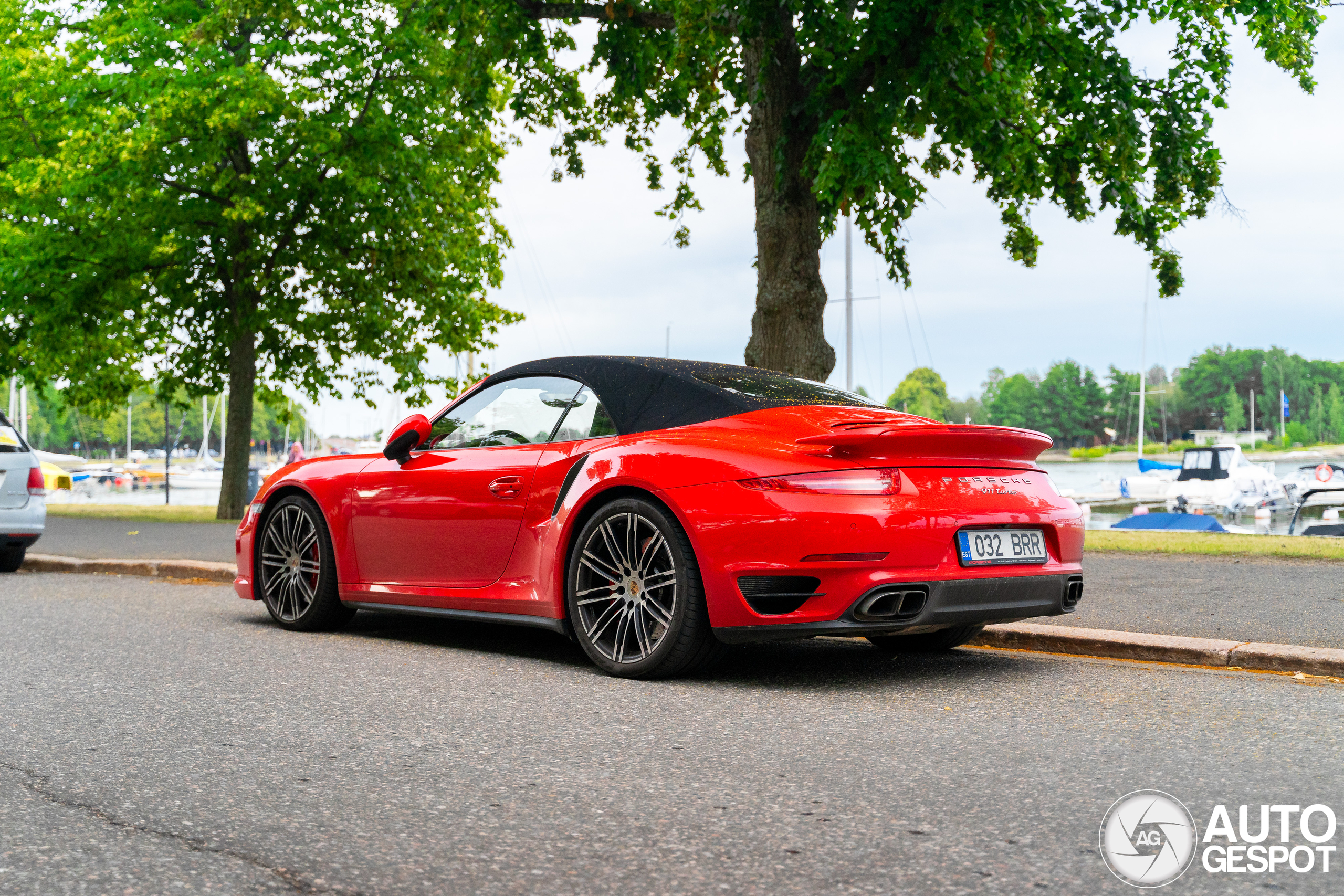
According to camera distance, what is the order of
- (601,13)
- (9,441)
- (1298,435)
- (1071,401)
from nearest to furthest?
(9,441)
(601,13)
(1298,435)
(1071,401)

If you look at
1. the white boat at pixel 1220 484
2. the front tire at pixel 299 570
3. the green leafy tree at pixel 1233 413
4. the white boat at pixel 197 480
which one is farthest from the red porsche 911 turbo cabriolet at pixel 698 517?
the green leafy tree at pixel 1233 413

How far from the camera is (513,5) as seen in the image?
14492 mm

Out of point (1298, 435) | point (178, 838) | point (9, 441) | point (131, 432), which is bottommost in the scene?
point (178, 838)

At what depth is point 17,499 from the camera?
11.2 meters

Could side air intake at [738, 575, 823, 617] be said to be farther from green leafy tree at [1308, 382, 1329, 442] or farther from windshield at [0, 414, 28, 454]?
green leafy tree at [1308, 382, 1329, 442]

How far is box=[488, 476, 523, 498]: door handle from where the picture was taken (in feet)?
18.3

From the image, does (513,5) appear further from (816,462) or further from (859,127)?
(816,462)

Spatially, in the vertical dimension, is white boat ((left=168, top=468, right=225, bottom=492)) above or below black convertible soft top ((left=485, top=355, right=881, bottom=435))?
below

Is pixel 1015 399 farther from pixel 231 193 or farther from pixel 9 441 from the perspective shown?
pixel 9 441

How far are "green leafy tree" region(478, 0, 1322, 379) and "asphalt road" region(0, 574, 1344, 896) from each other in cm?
637


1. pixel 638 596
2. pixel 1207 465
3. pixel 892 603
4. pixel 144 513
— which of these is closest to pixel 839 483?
pixel 892 603

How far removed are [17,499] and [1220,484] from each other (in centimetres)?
3223

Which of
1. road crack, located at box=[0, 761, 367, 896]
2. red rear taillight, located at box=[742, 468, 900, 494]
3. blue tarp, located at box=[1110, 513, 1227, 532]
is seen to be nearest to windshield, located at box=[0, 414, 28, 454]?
road crack, located at box=[0, 761, 367, 896]

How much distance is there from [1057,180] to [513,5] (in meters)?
6.52
